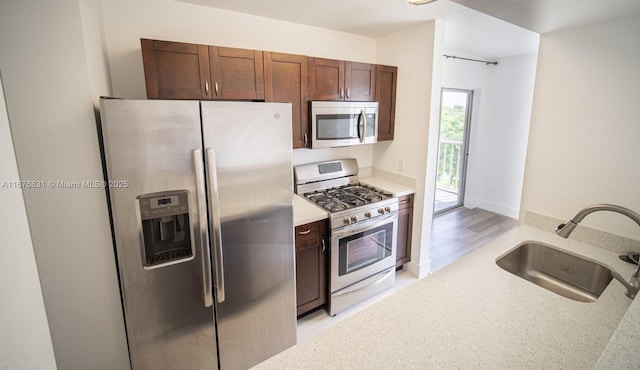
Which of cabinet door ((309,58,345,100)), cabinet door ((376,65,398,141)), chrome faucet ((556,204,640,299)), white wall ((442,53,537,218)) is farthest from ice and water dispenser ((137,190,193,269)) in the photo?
white wall ((442,53,537,218))

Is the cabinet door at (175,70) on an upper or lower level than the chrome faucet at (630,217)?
upper

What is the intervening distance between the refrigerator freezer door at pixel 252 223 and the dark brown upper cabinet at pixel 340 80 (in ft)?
2.78

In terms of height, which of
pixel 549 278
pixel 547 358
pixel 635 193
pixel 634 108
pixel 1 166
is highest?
pixel 634 108

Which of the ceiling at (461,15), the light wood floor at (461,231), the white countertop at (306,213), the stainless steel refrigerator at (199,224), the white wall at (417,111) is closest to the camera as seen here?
the ceiling at (461,15)

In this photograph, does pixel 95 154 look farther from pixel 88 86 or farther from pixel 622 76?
pixel 622 76

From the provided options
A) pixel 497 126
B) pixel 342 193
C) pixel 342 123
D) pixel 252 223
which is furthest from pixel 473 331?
pixel 497 126

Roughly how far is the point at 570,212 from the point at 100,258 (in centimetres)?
271

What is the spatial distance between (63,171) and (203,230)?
0.69 metres

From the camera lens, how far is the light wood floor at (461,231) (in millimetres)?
3438

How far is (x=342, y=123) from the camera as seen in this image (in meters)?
2.62

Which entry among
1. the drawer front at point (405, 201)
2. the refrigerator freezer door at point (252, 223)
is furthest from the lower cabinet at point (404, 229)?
the refrigerator freezer door at point (252, 223)

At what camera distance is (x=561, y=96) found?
1698mm

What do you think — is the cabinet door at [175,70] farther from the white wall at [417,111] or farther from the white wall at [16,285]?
the white wall at [417,111]

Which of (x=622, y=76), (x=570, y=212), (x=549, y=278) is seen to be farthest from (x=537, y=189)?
(x=622, y=76)
